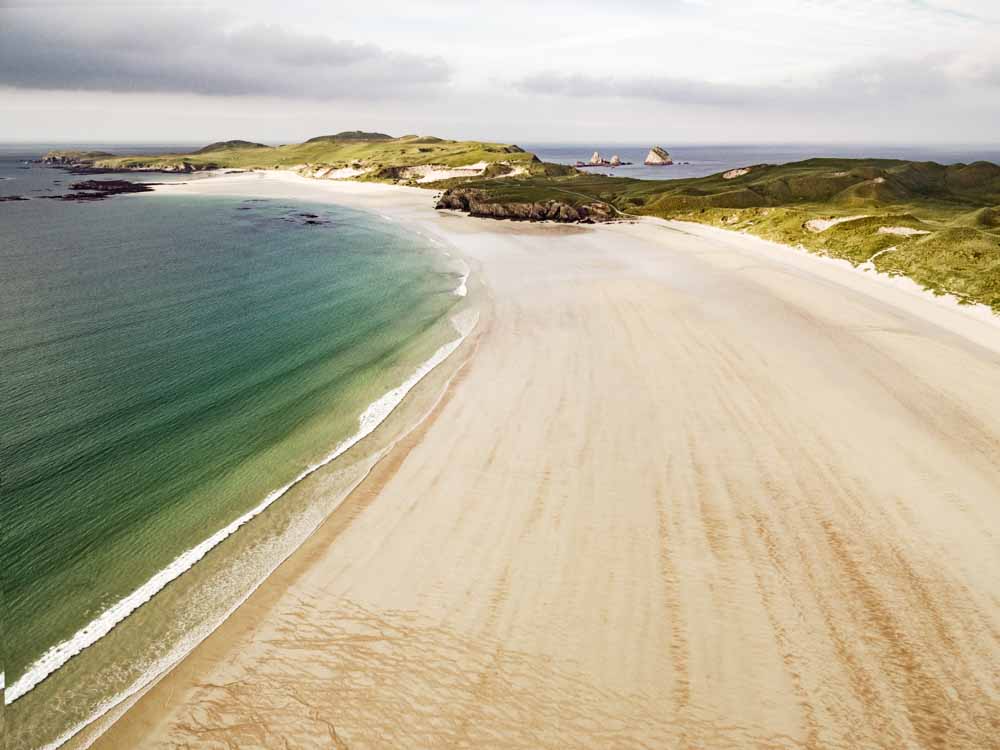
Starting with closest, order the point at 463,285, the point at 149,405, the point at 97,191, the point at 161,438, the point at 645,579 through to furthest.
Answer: the point at 645,579, the point at 161,438, the point at 149,405, the point at 463,285, the point at 97,191

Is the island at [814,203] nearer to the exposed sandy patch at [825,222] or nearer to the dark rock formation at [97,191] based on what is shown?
the exposed sandy patch at [825,222]

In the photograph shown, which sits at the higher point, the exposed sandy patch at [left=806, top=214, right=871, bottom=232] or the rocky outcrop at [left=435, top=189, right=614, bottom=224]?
the rocky outcrop at [left=435, top=189, right=614, bottom=224]

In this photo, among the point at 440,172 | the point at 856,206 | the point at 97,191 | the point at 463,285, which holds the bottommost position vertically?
the point at 463,285

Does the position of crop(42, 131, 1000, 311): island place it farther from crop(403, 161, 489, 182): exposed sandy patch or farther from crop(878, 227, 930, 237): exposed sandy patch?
crop(403, 161, 489, 182): exposed sandy patch

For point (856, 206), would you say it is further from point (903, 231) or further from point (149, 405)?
point (149, 405)

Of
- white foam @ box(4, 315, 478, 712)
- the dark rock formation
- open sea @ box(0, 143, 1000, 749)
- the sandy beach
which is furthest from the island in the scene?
white foam @ box(4, 315, 478, 712)

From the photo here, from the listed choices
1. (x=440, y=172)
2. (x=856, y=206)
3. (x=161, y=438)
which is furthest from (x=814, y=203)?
(x=440, y=172)

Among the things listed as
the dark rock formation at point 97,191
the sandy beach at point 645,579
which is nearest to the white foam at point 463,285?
the sandy beach at point 645,579
